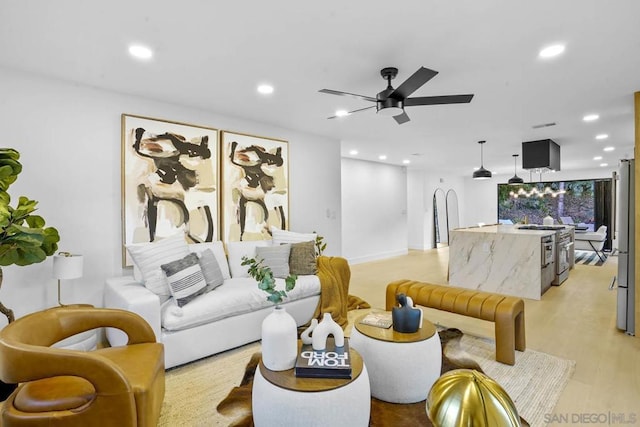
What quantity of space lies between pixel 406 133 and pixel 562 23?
3.02 meters

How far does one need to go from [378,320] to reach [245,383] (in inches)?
41.9

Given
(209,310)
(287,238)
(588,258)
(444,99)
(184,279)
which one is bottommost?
(588,258)

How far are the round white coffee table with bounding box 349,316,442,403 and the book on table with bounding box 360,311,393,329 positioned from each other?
20 centimetres

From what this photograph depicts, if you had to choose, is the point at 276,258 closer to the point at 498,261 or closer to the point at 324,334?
the point at 324,334

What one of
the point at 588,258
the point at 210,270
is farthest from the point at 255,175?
the point at 588,258

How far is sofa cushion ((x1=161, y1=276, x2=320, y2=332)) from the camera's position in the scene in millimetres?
2652

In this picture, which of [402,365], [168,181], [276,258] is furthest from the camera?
[276,258]

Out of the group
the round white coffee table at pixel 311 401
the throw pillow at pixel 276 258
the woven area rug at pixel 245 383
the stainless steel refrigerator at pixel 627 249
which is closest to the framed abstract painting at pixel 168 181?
the throw pillow at pixel 276 258

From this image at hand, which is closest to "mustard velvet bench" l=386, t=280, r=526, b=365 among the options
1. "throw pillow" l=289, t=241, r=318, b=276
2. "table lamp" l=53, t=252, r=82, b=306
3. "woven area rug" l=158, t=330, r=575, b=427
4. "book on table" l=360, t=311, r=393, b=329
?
"woven area rug" l=158, t=330, r=575, b=427

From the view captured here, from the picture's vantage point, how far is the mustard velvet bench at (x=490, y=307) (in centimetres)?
266

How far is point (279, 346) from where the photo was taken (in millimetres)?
1764

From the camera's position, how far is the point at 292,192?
15.8 ft

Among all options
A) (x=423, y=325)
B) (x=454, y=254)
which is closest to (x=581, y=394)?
(x=423, y=325)

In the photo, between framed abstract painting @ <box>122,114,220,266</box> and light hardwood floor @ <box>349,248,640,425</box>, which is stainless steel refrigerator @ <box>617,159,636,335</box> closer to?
light hardwood floor @ <box>349,248,640,425</box>
